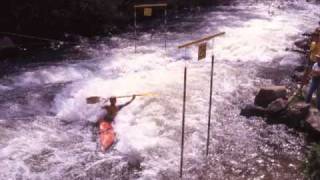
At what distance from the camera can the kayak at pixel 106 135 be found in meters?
9.86

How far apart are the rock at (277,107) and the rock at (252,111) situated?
0.46ft

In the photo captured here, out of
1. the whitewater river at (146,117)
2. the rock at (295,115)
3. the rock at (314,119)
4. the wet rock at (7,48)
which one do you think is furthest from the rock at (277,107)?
the wet rock at (7,48)

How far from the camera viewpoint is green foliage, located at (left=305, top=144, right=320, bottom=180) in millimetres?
8078

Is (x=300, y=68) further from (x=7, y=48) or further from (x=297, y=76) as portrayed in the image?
(x=7, y=48)

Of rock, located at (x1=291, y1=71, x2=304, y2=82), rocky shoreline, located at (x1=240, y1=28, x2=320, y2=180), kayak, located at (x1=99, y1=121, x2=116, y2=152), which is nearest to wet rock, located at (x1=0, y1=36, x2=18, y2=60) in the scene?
kayak, located at (x1=99, y1=121, x2=116, y2=152)

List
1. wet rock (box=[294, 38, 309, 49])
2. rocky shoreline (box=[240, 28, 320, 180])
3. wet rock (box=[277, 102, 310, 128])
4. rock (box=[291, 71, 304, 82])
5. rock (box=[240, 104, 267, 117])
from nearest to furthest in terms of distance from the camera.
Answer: rocky shoreline (box=[240, 28, 320, 180]) → wet rock (box=[277, 102, 310, 128]) → rock (box=[240, 104, 267, 117]) → rock (box=[291, 71, 304, 82]) → wet rock (box=[294, 38, 309, 49])

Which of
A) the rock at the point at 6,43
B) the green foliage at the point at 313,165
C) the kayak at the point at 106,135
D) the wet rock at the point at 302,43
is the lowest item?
the kayak at the point at 106,135

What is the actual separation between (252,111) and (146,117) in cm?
264

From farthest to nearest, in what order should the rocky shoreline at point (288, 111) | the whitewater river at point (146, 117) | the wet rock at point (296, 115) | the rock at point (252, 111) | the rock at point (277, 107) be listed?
the rock at point (252, 111), the rock at point (277, 107), the wet rock at point (296, 115), the rocky shoreline at point (288, 111), the whitewater river at point (146, 117)

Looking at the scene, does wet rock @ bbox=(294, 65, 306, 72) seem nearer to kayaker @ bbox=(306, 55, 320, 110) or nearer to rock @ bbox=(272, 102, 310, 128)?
kayaker @ bbox=(306, 55, 320, 110)

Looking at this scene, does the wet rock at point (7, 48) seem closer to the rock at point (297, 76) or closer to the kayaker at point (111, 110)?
the kayaker at point (111, 110)

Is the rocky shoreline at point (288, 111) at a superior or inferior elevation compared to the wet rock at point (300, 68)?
inferior

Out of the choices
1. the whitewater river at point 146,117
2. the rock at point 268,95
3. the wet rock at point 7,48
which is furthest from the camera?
the wet rock at point 7,48

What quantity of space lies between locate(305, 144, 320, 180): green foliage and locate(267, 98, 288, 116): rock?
2.51 metres
